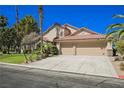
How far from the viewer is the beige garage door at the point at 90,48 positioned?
83.5ft

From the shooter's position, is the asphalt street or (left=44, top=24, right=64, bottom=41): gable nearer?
the asphalt street

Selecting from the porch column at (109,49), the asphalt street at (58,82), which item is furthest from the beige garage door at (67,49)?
the asphalt street at (58,82)

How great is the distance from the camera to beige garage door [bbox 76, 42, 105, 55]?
2544 centimetres

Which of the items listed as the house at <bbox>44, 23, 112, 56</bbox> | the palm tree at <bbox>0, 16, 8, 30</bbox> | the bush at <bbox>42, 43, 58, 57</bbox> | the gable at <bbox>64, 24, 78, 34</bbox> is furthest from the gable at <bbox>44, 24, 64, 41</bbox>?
the palm tree at <bbox>0, 16, 8, 30</bbox>

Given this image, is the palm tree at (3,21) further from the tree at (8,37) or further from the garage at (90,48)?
the garage at (90,48)

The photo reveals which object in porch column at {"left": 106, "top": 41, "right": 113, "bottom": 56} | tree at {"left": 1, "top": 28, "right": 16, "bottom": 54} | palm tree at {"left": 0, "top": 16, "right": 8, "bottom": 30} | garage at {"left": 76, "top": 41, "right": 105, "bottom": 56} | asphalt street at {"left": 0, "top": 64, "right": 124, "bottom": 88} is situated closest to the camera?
asphalt street at {"left": 0, "top": 64, "right": 124, "bottom": 88}

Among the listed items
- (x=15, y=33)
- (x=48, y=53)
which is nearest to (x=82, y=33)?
(x=48, y=53)

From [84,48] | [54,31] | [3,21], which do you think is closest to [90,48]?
[84,48]

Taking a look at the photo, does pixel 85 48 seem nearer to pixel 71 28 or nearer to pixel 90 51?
pixel 90 51

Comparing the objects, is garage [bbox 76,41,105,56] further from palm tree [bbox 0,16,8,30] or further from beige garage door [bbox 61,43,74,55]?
palm tree [bbox 0,16,8,30]

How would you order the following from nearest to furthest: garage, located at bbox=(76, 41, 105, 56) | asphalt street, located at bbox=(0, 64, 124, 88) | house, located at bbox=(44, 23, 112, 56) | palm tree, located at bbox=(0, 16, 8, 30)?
asphalt street, located at bbox=(0, 64, 124, 88) → house, located at bbox=(44, 23, 112, 56) → garage, located at bbox=(76, 41, 105, 56) → palm tree, located at bbox=(0, 16, 8, 30)

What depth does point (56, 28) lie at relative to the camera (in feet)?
102
